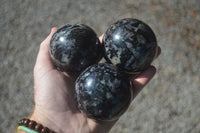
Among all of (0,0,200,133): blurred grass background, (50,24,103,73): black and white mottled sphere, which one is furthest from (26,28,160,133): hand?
(0,0,200,133): blurred grass background

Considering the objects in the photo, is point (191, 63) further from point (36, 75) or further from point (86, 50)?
point (36, 75)

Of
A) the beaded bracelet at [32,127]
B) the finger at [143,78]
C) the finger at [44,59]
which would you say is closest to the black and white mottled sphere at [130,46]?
the finger at [143,78]

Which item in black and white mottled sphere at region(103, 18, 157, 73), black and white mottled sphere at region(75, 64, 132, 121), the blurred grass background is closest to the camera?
black and white mottled sphere at region(75, 64, 132, 121)

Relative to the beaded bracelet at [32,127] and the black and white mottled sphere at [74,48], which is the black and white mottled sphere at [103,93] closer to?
the black and white mottled sphere at [74,48]

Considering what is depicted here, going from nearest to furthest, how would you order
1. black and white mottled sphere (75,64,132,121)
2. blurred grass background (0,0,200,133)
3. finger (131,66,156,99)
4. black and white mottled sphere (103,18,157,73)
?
1. black and white mottled sphere (75,64,132,121)
2. black and white mottled sphere (103,18,157,73)
3. finger (131,66,156,99)
4. blurred grass background (0,0,200,133)

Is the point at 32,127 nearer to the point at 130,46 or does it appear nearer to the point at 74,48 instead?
the point at 74,48

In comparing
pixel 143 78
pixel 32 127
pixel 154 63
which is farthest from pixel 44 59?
pixel 154 63

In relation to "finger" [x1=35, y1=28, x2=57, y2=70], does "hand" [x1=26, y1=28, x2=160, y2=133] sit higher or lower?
lower

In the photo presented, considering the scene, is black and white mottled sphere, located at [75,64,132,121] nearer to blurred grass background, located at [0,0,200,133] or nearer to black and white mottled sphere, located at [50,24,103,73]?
black and white mottled sphere, located at [50,24,103,73]
